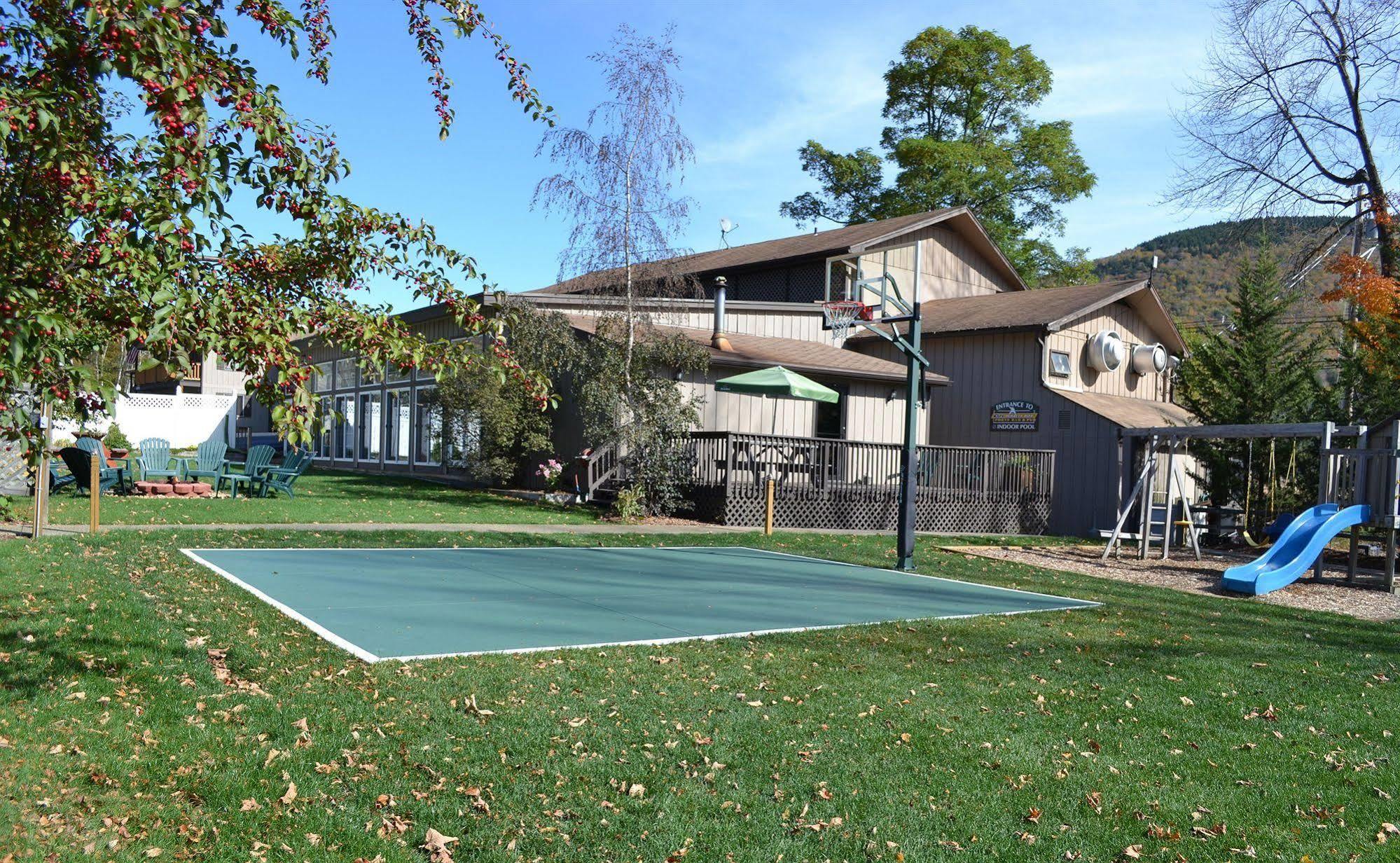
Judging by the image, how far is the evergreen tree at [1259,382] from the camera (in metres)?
21.3

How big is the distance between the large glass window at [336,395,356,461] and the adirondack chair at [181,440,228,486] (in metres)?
9.32

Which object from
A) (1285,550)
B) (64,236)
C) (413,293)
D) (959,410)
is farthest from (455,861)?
(959,410)

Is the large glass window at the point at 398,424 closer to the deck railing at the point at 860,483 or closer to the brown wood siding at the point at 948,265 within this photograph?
the deck railing at the point at 860,483

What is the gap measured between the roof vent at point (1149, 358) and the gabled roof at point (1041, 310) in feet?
4.21

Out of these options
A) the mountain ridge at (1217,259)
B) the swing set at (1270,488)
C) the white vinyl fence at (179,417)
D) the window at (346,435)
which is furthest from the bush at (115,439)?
the mountain ridge at (1217,259)

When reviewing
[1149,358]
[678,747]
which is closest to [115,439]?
[1149,358]

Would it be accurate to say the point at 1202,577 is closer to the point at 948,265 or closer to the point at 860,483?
the point at 860,483

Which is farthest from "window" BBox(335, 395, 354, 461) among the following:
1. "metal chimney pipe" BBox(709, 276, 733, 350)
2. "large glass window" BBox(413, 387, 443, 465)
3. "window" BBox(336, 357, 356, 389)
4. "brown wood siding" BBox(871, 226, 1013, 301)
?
"brown wood siding" BBox(871, 226, 1013, 301)

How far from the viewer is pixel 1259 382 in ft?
70.5

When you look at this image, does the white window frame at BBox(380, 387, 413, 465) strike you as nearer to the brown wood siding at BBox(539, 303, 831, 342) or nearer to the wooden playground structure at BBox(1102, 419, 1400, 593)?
the brown wood siding at BBox(539, 303, 831, 342)

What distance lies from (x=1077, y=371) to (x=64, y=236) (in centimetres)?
2411

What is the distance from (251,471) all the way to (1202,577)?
16.1m

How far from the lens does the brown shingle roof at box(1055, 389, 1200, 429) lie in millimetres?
22781

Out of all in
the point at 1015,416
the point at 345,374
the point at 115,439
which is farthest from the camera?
the point at 345,374
